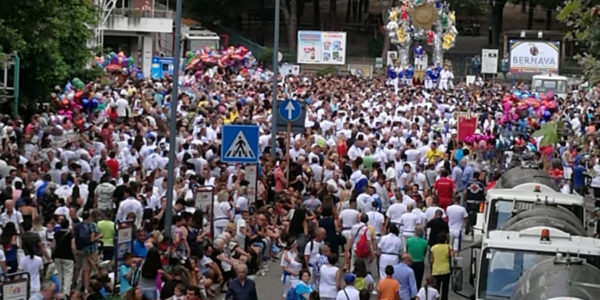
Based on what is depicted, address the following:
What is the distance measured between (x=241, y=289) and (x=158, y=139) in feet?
49.7

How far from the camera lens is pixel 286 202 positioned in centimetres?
2619

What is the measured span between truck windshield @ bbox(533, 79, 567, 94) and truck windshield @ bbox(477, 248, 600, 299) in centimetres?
4394

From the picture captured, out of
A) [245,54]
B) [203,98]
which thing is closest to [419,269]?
[203,98]

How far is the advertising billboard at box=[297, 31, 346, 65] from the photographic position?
6925cm

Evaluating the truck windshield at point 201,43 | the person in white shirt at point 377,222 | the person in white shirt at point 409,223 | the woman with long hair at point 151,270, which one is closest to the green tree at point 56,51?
the person in white shirt at point 377,222

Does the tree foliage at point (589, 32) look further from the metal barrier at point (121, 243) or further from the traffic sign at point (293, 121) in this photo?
the traffic sign at point (293, 121)

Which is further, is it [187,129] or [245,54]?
[245,54]

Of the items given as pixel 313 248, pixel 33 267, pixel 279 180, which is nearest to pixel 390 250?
pixel 313 248

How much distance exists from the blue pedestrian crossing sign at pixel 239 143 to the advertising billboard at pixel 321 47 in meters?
44.9

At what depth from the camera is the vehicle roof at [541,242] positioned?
16938mm

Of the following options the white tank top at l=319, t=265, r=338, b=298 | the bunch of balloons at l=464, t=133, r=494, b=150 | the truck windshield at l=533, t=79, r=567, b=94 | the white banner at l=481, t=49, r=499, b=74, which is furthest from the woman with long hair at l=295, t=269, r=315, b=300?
the white banner at l=481, t=49, r=499, b=74

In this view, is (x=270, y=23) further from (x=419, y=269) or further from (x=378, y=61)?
(x=419, y=269)

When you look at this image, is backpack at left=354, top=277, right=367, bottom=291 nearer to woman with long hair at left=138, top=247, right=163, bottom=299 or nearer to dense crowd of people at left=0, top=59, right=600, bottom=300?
dense crowd of people at left=0, top=59, right=600, bottom=300

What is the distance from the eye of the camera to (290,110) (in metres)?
29.7
